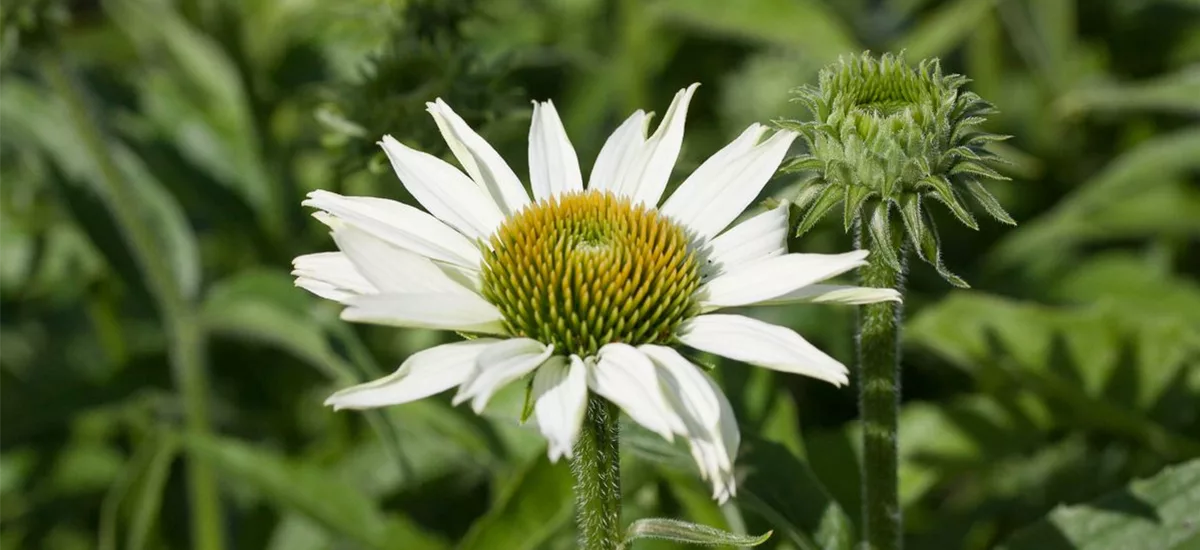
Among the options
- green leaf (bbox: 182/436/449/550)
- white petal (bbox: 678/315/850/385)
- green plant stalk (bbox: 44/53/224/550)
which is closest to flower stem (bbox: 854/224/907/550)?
white petal (bbox: 678/315/850/385)

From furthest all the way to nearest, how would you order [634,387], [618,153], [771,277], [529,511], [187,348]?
[187,348] → [529,511] → [618,153] → [771,277] → [634,387]

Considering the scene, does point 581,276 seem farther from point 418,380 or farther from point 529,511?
point 529,511

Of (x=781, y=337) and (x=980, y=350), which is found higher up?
(x=980, y=350)

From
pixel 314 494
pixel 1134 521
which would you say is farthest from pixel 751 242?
pixel 314 494

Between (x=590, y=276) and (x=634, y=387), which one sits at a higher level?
(x=590, y=276)

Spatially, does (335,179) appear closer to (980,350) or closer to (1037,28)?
(980,350)

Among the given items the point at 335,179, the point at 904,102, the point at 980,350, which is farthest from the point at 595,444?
the point at 980,350

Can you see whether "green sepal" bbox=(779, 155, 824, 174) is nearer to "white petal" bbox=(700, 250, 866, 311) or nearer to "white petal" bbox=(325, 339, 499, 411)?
"white petal" bbox=(700, 250, 866, 311)
